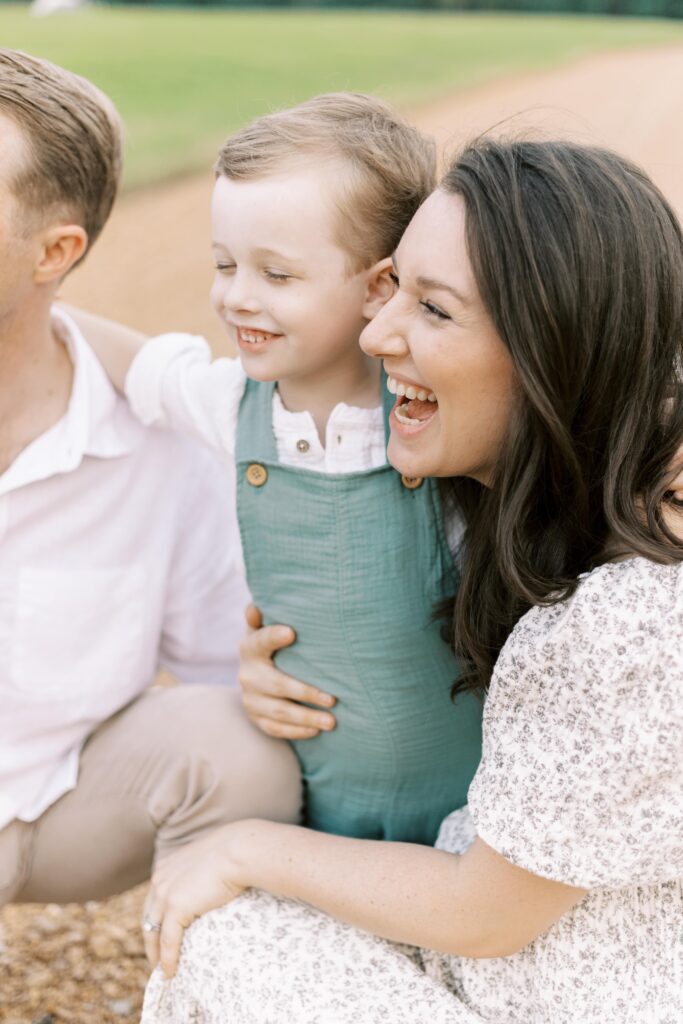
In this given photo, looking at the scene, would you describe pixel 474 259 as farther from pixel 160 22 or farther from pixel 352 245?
pixel 160 22

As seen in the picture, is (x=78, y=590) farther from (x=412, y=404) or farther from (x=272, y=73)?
(x=272, y=73)

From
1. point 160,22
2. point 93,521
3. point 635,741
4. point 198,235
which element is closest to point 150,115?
point 198,235

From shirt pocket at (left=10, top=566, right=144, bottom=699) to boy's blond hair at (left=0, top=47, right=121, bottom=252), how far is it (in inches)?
29.5

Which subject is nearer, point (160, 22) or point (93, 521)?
point (93, 521)

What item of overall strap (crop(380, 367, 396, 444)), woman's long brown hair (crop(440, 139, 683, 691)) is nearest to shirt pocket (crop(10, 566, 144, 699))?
overall strap (crop(380, 367, 396, 444))

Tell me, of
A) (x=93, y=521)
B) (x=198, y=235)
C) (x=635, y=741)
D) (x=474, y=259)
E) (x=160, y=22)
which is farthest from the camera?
(x=160, y=22)

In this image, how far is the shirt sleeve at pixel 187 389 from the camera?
246 centimetres

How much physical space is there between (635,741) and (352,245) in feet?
3.43

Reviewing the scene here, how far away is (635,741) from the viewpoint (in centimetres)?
169

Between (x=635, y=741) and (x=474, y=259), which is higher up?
(x=474, y=259)

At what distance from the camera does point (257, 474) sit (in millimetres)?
2350

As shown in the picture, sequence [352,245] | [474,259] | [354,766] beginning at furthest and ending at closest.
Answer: [354,766] → [352,245] → [474,259]

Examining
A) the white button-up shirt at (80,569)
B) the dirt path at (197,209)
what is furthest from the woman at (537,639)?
the dirt path at (197,209)

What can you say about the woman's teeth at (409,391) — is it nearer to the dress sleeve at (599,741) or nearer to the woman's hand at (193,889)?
the dress sleeve at (599,741)
